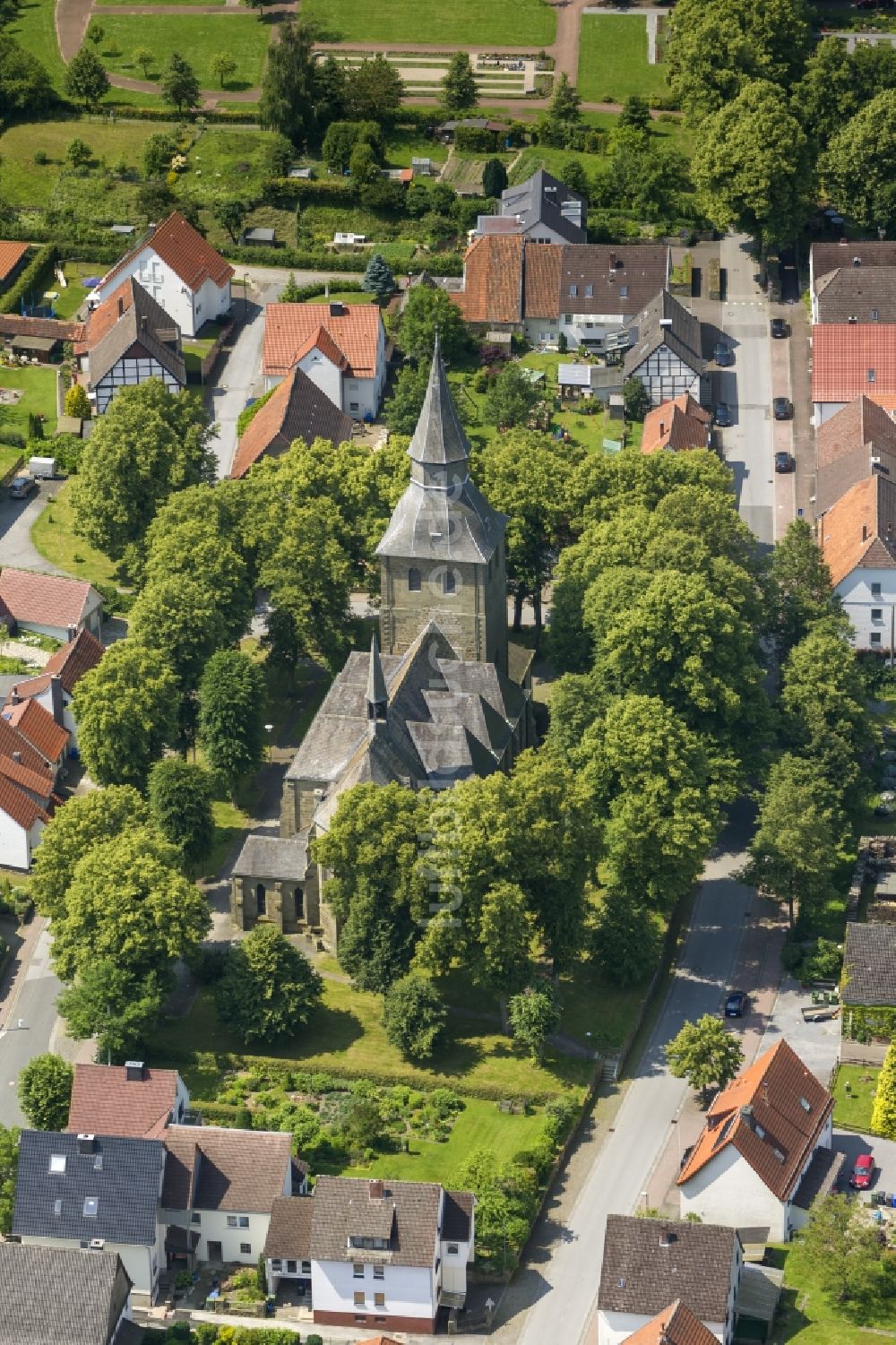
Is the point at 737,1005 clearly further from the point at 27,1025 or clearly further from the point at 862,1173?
the point at 27,1025

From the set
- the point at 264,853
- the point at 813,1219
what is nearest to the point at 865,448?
the point at 264,853

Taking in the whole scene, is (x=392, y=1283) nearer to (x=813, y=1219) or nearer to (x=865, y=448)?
(x=813, y=1219)

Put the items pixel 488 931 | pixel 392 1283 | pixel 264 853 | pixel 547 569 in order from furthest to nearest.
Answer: pixel 547 569 < pixel 264 853 < pixel 488 931 < pixel 392 1283

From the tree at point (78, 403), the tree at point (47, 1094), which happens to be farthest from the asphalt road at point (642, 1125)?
the tree at point (78, 403)

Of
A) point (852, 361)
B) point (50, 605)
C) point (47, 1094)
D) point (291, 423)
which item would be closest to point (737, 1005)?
point (47, 1094)

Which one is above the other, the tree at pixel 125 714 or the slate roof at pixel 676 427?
the slate roof at pixel 676 427

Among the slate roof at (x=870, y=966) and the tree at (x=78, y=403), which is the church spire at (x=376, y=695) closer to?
the slate roof at (x=870, y=966)
